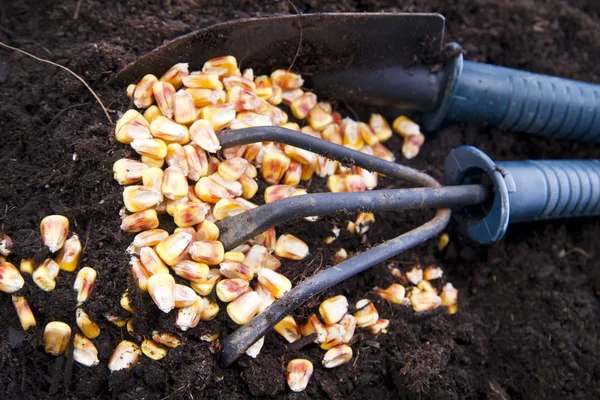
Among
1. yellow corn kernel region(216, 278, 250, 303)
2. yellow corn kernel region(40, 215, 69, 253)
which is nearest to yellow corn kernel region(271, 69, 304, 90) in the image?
yellow corn kernel region(216, 278, 250, 303)

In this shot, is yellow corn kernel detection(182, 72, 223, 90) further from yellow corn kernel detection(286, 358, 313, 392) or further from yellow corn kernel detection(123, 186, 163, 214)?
yellow corn kernel detection(286, 358, 313, 392)

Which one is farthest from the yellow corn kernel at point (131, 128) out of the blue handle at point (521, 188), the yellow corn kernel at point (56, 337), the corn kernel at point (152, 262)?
the blue handle at point (521, 188)

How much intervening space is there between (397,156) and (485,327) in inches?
28.9

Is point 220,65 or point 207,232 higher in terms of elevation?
point 220,65

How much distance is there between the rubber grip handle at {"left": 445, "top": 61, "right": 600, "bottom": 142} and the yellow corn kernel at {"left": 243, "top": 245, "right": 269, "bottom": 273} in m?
0.93

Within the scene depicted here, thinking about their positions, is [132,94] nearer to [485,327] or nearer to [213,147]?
[213,147]

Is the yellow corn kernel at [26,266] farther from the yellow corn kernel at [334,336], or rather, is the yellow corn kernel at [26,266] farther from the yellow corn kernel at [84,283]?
the yellow corn kernel at [334,336]

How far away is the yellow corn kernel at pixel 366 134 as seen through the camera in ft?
6.61

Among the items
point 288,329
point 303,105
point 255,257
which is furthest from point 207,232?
point 303,105

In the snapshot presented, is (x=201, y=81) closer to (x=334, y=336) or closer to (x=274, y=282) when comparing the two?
(x=274, y=282)

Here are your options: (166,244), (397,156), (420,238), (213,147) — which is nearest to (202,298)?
(166,244)

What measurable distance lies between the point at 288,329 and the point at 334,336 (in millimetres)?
149

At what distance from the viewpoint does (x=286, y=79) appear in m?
1.91

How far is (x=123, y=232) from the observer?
1.57m
